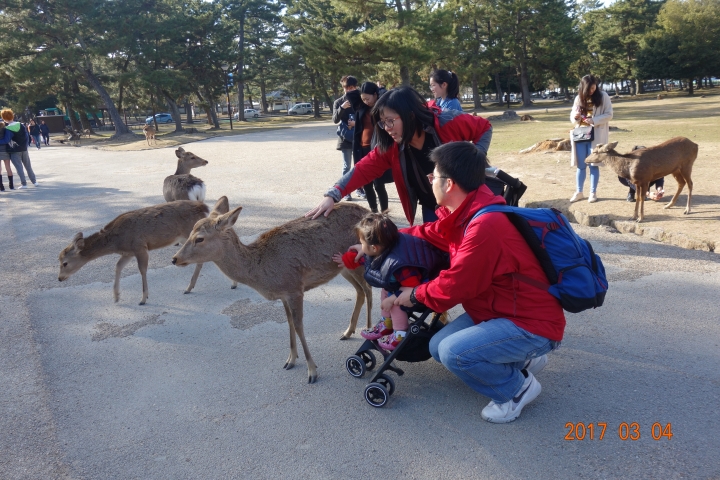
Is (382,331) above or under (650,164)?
under

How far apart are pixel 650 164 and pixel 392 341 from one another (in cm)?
613

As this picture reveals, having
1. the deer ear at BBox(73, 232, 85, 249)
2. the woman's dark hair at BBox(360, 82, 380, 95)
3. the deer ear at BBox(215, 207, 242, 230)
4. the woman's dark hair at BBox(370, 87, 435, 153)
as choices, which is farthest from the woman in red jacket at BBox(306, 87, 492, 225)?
the deer ear at BBox(73, 232, 85, 249)

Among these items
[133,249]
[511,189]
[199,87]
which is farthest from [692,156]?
[199,87]

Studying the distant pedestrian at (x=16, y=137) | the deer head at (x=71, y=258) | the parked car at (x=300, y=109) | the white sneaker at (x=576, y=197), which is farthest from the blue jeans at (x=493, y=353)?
the parked car at (x=300, y=109)

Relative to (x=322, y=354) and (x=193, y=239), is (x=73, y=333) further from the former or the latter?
(x=322, y=354)

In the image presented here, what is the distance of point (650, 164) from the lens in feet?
25.8

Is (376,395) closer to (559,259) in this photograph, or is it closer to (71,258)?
(559,259)

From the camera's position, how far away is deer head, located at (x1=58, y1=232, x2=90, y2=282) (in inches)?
253

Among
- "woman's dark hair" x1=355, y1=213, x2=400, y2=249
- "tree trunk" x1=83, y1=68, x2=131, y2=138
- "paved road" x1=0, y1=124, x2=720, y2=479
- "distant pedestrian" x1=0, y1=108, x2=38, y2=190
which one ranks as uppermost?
"tree trunk" x1=83, y1=68, x2=131, y2=138

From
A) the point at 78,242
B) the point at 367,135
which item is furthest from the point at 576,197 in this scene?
the point at 78,242

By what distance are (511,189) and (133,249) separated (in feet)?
15.4

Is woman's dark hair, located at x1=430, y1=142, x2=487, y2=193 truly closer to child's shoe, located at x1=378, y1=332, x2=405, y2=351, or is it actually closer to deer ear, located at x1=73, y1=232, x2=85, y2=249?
child's shoe, located at x1=378, y1=332, x2=405, y2=351

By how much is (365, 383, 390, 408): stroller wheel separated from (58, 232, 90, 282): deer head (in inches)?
181

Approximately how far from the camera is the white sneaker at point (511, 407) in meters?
3.42
